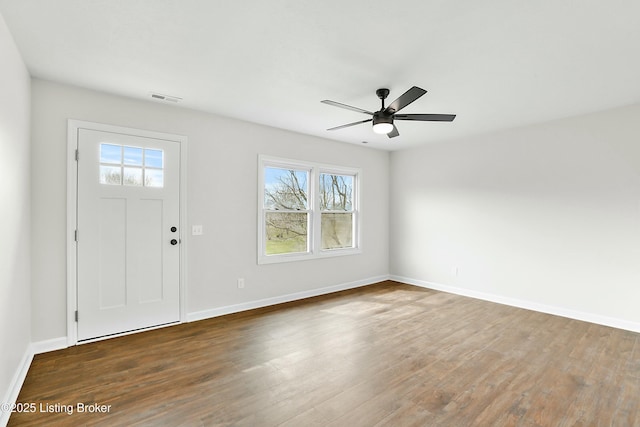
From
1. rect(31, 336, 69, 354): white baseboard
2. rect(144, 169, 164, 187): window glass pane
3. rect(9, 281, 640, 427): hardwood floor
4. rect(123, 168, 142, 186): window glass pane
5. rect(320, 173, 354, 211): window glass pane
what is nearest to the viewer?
rect(9, 281, 640, 427): hardwood floor

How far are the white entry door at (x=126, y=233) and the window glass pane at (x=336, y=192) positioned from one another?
2385 millimetres

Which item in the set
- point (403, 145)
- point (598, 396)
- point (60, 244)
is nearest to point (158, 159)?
point (60, 244)

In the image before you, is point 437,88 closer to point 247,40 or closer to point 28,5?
point 247,40

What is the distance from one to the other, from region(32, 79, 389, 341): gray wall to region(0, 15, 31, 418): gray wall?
192 millimetres

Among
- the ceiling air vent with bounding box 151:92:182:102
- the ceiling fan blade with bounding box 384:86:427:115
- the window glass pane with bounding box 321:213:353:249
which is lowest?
the window glass pane with bounding box 321:213:353:249

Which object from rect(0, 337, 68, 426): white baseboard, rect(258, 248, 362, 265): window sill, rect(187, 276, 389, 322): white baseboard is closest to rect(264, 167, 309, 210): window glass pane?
rect(258, 248, 362, 265): window sill

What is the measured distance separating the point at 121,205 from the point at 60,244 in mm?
628

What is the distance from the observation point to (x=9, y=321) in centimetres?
214

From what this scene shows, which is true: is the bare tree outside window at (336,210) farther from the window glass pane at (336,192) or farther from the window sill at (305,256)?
the window sill at (305,256)

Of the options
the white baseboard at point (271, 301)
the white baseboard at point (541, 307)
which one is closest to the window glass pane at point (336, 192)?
the white baseboard at point (271, 301)

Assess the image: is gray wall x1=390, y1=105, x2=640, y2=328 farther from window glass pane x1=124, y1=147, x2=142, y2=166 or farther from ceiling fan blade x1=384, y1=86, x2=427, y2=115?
window glass pane x1=124, y1=147, x2=142, y2=166

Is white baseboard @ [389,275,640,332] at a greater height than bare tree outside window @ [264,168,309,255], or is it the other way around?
bare tree outside window @ [264,168,309,255]

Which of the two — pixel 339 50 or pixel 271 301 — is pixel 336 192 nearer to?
pixel 271 301

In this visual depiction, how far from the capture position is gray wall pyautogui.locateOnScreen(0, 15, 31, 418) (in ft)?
6.52
